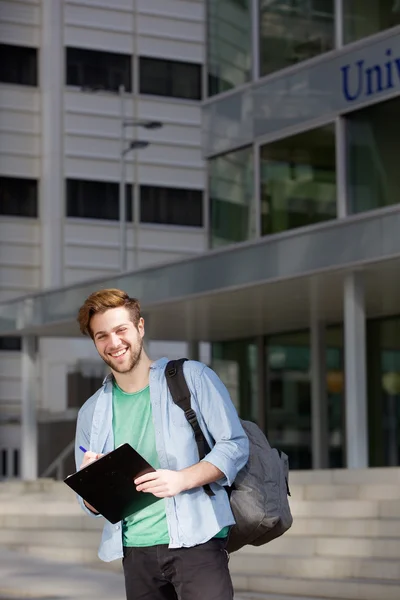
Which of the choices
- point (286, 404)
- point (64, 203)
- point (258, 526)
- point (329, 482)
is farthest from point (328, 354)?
point (64, 203)

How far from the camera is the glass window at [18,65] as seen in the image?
55781mm

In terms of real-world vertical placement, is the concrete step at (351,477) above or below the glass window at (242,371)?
below

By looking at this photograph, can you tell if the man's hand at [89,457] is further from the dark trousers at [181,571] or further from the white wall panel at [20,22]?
the white wall panel at [20,22]

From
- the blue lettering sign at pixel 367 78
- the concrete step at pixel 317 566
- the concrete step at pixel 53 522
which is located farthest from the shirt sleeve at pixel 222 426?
the blue lettering sign at pixel 367 78

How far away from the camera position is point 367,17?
2430 cm

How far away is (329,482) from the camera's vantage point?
63.8ft

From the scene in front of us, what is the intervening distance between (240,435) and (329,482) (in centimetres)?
1452

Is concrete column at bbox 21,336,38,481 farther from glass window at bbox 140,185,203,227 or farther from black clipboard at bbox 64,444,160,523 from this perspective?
glass window at bbox 140,185,203,227

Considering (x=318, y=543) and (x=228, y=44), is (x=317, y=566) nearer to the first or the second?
(x=318, y=543)

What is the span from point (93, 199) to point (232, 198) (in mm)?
29357

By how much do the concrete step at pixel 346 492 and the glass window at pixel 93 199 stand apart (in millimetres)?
38705

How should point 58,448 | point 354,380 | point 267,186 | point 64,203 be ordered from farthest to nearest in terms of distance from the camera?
1. point 64,203
2. point 58,448
3. point 267,186
4. point 354,380

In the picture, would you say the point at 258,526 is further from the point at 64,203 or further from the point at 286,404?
the point at 64,203

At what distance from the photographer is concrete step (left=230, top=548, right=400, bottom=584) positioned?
45.3 feet
